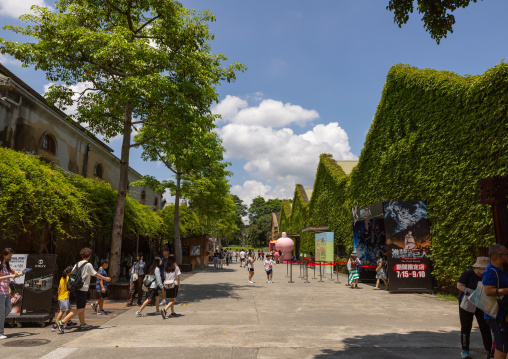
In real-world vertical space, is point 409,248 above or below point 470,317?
above

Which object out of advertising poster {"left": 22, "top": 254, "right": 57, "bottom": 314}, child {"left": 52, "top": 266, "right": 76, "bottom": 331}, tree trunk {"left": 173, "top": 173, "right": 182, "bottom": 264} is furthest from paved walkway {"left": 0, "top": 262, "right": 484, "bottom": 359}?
tree trunk {"left": 173, "top": 173, "right": 182, "bottom": 264}

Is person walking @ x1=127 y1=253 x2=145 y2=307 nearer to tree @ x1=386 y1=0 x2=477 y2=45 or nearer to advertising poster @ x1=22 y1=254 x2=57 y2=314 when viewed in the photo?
advertising poster @ x1=22 y1=254 x2=57 y2=314

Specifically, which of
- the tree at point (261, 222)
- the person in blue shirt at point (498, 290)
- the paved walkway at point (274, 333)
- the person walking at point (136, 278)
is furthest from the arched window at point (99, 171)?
the tree at point (261, 222)

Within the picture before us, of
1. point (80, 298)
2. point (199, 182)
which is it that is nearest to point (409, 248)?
point (80, 298)

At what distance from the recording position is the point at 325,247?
25672 mm

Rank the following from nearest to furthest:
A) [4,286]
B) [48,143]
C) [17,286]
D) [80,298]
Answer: [4,286] < [80,298] < [17,286] < [48,143]

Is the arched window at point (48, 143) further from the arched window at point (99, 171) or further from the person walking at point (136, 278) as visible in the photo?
the person walking at point (136, 278)

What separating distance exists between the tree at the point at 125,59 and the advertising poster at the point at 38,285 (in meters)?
4.78

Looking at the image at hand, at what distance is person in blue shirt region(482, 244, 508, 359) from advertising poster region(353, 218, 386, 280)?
15887 millimetres

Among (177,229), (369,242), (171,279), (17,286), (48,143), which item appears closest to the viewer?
(17,286)

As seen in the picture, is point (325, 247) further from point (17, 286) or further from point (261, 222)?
point (261, 222)

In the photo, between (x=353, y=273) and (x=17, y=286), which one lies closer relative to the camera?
(x=17, y=286)

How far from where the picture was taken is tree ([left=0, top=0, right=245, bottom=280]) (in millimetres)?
12930

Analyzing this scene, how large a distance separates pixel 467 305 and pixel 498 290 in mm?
1772
